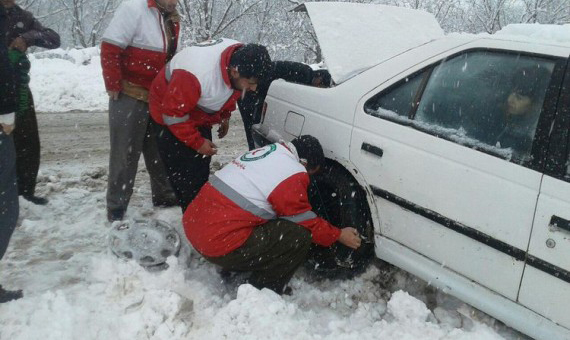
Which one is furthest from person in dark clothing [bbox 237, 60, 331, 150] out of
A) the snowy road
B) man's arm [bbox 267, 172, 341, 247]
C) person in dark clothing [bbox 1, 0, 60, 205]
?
person in dark clothing [bbox 1, 0, 60, 205]

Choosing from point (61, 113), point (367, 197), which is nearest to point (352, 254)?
point (367, 197)

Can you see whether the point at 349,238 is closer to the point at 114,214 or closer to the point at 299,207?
the point at 299,207

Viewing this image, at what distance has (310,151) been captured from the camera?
9.20ft

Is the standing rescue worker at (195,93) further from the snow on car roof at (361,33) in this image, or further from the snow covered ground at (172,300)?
the snow covered ground at (172,300)

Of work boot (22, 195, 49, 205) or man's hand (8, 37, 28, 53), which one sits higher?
man's hand (8, 37, 28, 53)

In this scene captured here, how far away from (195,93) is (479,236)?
180cm

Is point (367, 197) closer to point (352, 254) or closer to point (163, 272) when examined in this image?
point (352, 254)

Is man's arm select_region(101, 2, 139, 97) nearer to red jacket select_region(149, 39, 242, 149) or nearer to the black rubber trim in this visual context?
red jacket select_region(149, 39, 242, 149)

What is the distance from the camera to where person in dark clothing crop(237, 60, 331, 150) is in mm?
3709

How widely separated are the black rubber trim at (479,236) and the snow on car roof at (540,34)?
988 millimetres

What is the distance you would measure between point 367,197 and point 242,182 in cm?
75

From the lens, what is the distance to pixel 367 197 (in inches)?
113

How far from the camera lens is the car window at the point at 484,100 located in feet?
7.59

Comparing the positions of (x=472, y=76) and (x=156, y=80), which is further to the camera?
(x=156, y=80)
